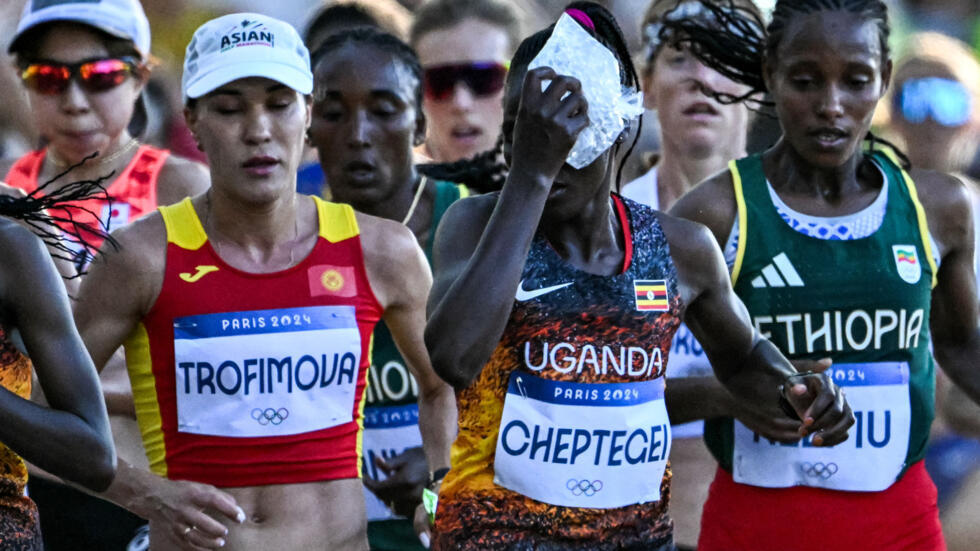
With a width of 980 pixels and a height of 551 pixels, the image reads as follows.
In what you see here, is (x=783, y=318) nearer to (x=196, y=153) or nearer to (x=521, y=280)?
(x=521, y=280)

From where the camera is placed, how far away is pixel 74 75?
701 centimetres

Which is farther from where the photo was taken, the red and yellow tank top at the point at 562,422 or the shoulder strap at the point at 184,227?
the shoulder strap at the point at 184,227

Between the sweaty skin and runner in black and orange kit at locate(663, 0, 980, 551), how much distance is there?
906mm

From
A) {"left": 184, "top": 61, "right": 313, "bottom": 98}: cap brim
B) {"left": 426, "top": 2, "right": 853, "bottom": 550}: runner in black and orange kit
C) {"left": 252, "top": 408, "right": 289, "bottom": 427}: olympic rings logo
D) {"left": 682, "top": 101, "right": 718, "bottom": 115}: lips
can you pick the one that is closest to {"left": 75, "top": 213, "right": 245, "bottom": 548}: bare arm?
{"left": 252, "top": 408, "right": 289, "bottom": 427}: olympic rings logo

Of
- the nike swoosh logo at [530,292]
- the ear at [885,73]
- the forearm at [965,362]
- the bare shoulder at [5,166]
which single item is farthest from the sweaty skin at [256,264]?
the bare shoulder at [5,166]

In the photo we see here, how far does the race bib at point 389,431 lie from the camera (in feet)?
20.8

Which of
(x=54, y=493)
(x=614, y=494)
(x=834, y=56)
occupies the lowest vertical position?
(x=54, y=493)

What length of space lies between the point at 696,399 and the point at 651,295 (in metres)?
0.93

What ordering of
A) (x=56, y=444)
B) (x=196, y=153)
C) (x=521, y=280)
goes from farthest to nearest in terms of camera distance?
(x=196, y=153) < (x=521, y=280) < (x=56, y=444)

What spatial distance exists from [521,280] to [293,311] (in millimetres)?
996

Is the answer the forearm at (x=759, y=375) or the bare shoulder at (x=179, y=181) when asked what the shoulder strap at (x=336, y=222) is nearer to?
the forearm at (x=759, y=375)

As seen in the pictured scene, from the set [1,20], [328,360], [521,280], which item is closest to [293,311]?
[328,360]

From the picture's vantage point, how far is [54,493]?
689 centimetres

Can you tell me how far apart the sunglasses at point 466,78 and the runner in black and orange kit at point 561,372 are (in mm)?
3619
